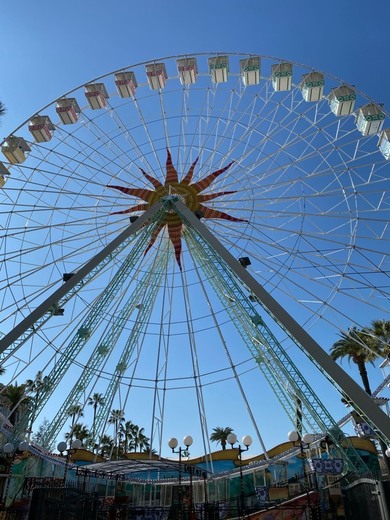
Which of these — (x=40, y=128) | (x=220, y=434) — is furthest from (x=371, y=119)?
(x=220, y=434)

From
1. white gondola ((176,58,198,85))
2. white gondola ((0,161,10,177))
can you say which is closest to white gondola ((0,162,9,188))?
white gondola ((0,161,10,177))

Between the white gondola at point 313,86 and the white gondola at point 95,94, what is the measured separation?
10.3m

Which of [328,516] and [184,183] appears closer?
[328,516]

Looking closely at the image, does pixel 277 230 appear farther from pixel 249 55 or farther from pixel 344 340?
pixel 344 340

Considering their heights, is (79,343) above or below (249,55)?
below

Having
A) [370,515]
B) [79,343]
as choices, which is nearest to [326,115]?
[79,343]

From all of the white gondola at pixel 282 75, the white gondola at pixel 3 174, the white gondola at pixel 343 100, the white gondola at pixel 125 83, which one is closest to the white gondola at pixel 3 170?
the white gondola at pixel 3 174

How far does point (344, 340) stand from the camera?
3678 centimetres

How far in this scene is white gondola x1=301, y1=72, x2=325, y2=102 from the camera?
21938 mm

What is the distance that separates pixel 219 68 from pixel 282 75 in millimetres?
3376

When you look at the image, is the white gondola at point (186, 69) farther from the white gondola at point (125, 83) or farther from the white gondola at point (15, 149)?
the white gondola at point (15, 149)

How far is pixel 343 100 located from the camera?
21125 mm

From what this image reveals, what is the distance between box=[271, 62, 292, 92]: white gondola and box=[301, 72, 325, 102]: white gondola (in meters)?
0.80

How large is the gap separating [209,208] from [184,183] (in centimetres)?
187
